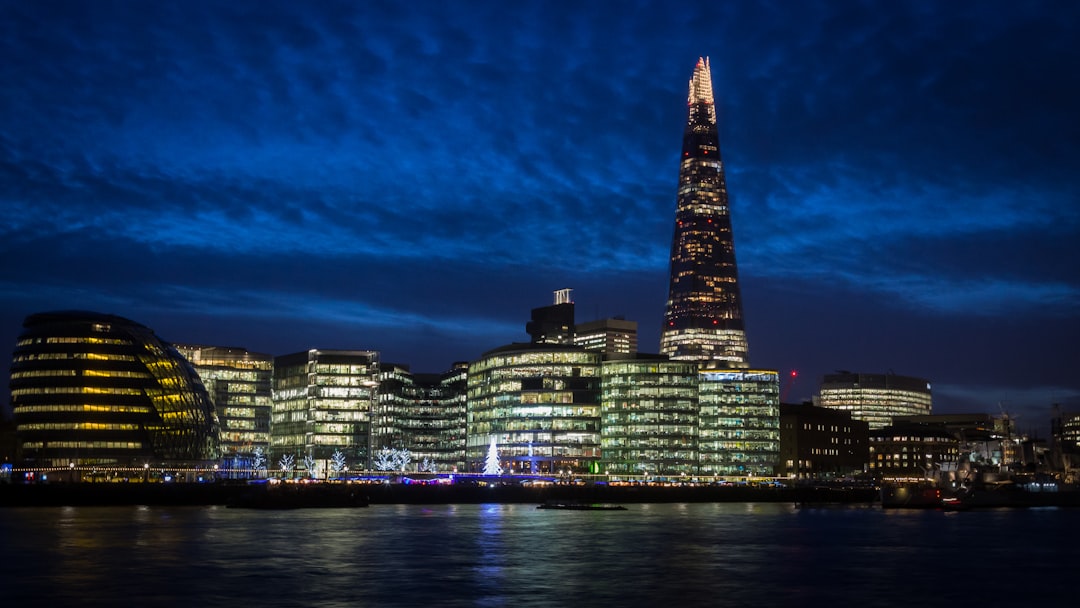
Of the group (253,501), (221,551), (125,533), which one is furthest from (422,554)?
(253,501)

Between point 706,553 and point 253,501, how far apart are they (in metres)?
106

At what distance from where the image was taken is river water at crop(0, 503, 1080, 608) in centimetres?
6241

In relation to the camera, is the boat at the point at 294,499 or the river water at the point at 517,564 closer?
the river water at the point at 517,564

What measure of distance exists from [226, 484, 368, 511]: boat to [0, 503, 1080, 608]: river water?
1700 inches

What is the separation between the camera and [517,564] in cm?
7981

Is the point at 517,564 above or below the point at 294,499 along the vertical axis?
below

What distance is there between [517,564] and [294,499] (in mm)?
109475

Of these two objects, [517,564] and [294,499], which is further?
[294,499]

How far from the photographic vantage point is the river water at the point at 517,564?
6241cm

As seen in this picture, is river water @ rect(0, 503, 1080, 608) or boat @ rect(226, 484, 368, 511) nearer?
river water @ rect(0, 503, 1080, 608)

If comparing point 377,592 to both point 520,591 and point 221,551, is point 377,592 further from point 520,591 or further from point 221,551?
point 221,551

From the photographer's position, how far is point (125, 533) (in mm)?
105688

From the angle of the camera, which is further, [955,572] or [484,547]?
[484,547]

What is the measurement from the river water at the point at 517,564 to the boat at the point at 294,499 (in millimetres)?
43189
